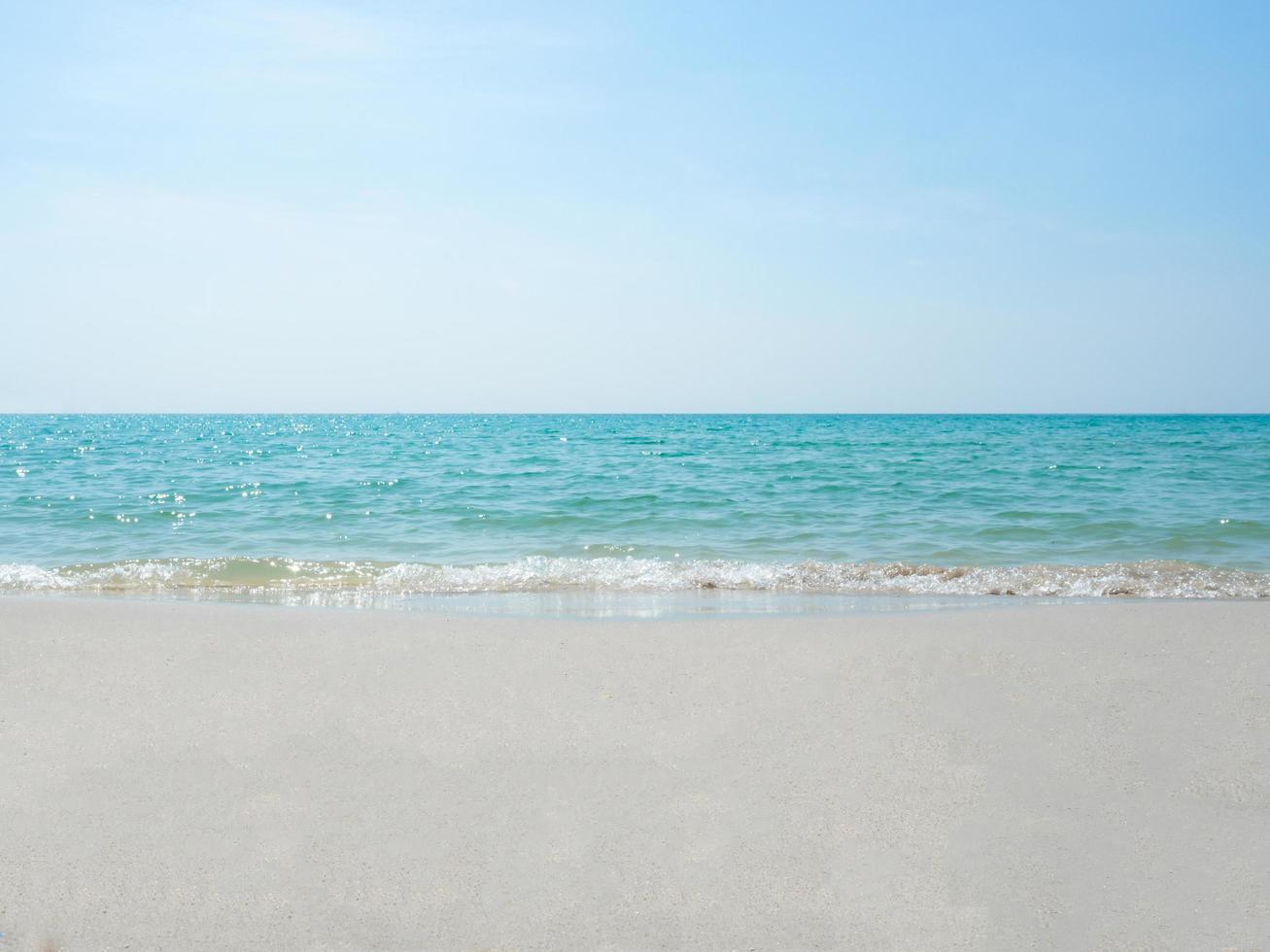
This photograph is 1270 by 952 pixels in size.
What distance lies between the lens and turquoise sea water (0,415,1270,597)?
7410mm

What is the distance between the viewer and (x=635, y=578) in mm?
7559

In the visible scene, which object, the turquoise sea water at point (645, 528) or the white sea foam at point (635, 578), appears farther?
the turquoise sea water at point (645, 528)

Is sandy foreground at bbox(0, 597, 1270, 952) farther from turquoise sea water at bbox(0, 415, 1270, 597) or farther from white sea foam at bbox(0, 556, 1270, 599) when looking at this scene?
turquoise sea water at bbox(0, 415, 1270, 597)

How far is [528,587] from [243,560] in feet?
9.88

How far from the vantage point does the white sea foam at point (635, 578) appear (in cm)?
702

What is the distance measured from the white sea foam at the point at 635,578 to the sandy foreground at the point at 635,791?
92.9 inches

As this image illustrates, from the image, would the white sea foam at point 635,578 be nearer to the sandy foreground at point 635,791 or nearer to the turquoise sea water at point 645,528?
the turquoise sea water at point 645,528

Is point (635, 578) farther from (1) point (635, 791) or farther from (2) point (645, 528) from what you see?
(1) point (635, 791)

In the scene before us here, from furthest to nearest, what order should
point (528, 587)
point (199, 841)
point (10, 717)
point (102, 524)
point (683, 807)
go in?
1. point (102, 524)
2. point (528, 587)
3. point (10, 717)
4. point (683, 807)
5. point (199, 841)

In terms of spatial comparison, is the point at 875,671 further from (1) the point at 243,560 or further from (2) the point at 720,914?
(1) the point at 243,560

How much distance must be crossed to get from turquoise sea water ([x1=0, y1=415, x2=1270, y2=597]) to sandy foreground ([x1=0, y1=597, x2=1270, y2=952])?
9.10 feet

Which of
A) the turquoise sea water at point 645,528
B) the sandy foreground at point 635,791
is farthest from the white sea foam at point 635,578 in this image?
the sandy foreground at point 635,791

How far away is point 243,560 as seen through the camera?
321 inches

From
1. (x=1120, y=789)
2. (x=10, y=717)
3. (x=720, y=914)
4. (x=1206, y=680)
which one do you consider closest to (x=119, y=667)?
(x=10, y=717)
